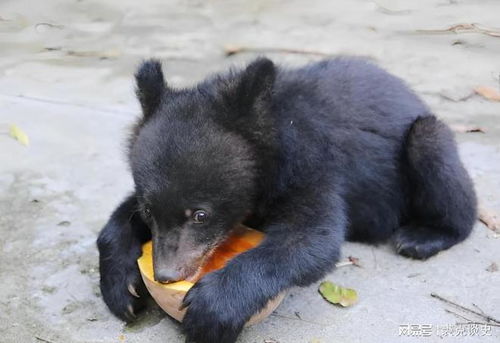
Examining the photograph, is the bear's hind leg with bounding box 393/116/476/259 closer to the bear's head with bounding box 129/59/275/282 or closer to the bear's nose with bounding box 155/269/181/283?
the bear's head with bounding box 129/59/275/282

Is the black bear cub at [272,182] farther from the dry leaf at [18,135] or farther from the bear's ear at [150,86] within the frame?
the dry leaf at [18,135]

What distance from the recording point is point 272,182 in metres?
3.96

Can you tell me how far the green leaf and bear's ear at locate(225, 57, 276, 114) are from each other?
3.59ft

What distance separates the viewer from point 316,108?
4.28 metres

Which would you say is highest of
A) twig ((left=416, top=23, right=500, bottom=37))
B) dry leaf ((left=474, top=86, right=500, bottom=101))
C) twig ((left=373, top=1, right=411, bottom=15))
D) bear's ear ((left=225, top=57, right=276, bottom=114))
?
bear's ear ((left=225, top=57, right=276, bottom=114))

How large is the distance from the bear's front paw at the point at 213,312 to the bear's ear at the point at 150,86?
40.4 inches

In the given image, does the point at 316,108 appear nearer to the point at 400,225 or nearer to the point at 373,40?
the point at 400,225

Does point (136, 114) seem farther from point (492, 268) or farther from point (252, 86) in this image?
point (492, 268)

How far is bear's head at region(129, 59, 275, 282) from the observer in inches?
143

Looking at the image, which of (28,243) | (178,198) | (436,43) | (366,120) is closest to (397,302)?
(366,120)

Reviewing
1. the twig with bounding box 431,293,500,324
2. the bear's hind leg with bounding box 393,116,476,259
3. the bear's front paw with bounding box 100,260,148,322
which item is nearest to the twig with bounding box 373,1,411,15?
the bear's hind leg with bounding box 393,116,476,259

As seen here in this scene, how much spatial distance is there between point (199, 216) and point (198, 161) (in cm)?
27

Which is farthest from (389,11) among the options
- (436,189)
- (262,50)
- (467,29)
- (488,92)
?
(436,189)

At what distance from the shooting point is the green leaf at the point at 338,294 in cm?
412
